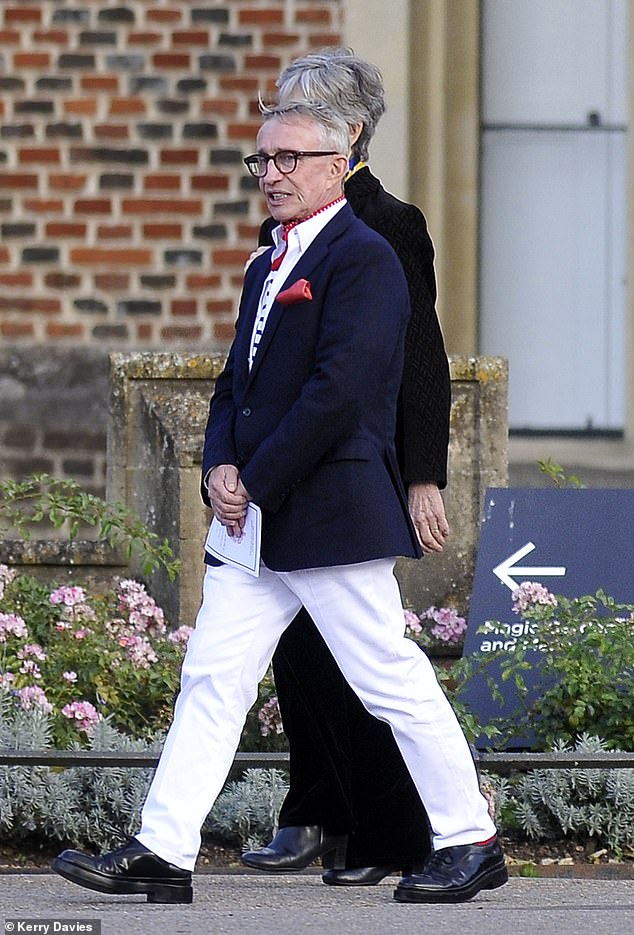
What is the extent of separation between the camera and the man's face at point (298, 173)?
3.83 metres

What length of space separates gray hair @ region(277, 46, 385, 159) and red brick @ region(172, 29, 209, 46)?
11.0ft

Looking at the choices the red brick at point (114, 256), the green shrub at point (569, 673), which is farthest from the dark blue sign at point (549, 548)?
the red brick at point (114, 256)

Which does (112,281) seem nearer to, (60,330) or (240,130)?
(60,330)

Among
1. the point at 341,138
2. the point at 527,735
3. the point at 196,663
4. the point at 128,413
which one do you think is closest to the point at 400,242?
the point at 341,138

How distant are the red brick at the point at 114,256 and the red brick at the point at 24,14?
3.04 feet

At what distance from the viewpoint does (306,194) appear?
12.7 feet

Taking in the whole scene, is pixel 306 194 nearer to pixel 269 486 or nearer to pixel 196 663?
pixel 269 486

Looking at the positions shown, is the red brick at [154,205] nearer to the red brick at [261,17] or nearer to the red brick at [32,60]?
the red brick at [32,60]

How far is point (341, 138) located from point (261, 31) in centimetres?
365

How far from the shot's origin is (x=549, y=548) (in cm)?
576

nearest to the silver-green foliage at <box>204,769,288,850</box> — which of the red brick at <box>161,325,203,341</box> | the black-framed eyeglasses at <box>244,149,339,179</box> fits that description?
the black-framed eyeglasses at <box>244,149,339,179</box>

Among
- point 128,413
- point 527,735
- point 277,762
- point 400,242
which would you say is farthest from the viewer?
point 128,413

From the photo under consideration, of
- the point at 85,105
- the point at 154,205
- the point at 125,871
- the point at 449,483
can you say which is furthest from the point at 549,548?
the point at 85,105

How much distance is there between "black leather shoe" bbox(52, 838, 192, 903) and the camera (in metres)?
3.71
